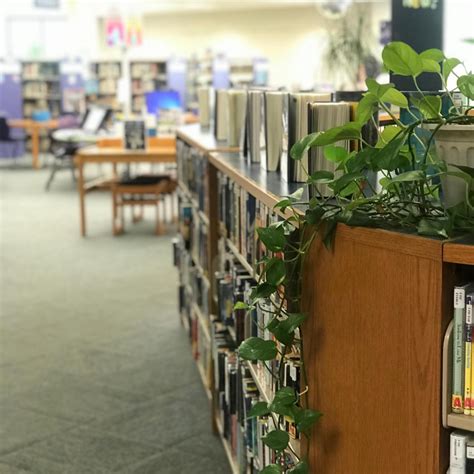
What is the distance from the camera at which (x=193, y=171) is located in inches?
181

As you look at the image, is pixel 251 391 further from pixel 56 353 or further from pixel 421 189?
pixel 56 353

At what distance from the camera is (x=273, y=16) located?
810 inches

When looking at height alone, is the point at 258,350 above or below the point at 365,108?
below

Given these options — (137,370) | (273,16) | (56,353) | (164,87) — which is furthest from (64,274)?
(273,16)

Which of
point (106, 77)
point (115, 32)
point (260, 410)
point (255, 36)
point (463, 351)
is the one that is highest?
point (255, 36)

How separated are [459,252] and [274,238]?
499mm

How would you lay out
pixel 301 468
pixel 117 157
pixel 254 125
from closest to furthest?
pixel 301 468
pixel 254 125
pixel 117 157

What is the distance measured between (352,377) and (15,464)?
6.37 ft

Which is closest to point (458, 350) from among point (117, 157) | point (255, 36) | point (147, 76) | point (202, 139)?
point (202, 139)

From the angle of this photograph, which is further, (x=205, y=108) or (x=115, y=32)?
(x=115, y=32)

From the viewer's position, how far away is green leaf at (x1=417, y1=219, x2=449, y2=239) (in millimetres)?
1763

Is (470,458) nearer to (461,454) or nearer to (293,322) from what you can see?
(461,454)

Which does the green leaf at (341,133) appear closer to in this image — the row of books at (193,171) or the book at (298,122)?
the book at (298,122)

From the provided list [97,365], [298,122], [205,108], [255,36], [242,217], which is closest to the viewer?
[298,122]
